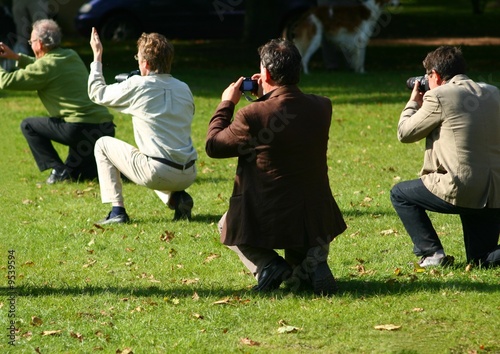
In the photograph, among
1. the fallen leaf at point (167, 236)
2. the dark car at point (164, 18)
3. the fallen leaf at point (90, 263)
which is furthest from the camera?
the dark car at point (164, 18)

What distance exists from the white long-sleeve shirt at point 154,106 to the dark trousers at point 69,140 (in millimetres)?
2266

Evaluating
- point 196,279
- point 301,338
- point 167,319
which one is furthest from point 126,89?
point 301,338

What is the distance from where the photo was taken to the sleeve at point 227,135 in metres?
5.98

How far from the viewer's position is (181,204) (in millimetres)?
8672

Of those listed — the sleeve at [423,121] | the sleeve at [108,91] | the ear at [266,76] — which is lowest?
the sleeve at [108,91]

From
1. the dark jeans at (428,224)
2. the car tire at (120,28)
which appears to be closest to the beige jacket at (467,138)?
the dark jeans at (428,224)

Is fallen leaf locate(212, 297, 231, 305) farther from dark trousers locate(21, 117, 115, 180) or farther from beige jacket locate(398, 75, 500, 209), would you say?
dark trousers locate(21, 117, 115, 180)

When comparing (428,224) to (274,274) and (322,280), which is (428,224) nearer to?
(322,280)

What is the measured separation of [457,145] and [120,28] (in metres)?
19.7

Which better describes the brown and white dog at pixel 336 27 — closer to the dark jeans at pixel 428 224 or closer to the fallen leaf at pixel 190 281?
the dark jeans at pixel 428 224

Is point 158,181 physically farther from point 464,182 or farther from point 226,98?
point 464,182

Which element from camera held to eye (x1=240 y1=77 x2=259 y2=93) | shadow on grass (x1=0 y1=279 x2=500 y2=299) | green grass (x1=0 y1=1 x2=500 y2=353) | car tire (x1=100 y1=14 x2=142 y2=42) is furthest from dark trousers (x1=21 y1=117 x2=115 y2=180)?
car tire (x1=100 y1=14 x2=142 y2=42)

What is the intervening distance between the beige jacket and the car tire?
19339 mm

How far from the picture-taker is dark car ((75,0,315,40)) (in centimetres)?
2484
